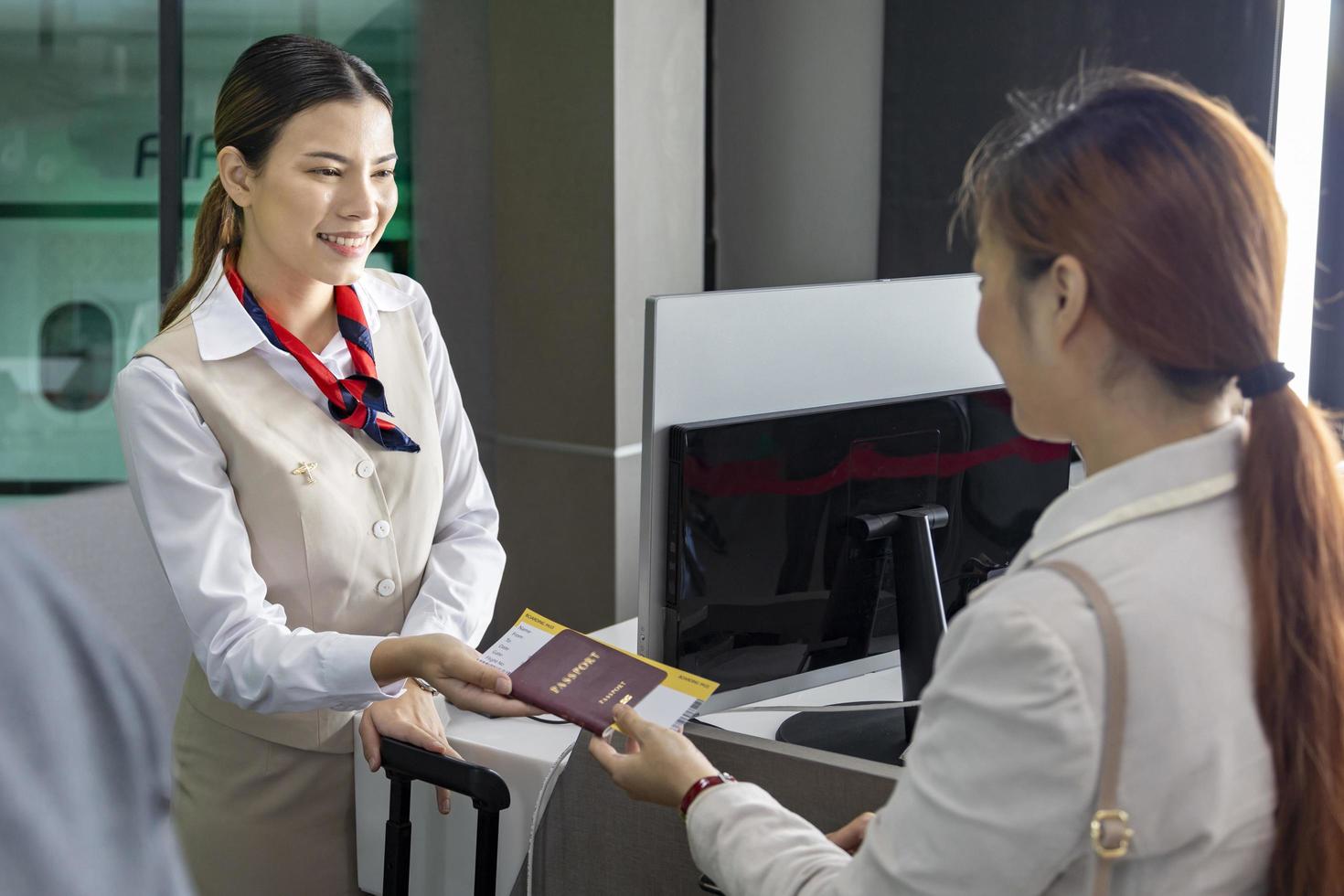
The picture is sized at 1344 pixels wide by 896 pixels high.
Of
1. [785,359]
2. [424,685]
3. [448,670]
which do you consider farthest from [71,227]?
[785,359]

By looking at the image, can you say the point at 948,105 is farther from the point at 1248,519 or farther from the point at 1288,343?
the point at 1248,519

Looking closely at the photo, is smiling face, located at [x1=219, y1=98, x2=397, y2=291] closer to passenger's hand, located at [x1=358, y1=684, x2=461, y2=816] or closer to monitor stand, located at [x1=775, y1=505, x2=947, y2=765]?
passenger's hand, located at [x1=358, y1=684, x2=461, y2=816]

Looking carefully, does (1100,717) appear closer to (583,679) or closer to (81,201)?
(583,679)

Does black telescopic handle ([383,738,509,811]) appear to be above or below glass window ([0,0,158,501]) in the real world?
below

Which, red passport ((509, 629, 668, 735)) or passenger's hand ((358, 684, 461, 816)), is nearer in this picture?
red passport ((509, 629, 668, 735))

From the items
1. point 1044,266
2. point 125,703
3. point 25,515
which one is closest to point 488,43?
point 25,515

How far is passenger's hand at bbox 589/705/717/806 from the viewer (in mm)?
1256

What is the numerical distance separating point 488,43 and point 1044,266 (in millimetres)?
3166

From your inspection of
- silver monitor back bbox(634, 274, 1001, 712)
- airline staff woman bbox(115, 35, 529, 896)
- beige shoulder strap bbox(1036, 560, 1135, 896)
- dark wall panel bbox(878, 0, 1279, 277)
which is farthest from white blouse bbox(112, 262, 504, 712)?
dark wall panel bbox(878, 0, 1279, 277)

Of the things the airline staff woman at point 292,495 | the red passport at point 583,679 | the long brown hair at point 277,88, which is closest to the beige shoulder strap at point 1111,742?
the red passport at point 583,679

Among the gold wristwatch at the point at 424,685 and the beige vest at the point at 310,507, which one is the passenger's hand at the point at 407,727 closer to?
the gold wristwatch at the point at 424,685

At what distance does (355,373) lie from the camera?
1869 mm

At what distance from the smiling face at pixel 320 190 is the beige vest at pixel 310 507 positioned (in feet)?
0.53

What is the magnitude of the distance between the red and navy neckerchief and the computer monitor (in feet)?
1.67
